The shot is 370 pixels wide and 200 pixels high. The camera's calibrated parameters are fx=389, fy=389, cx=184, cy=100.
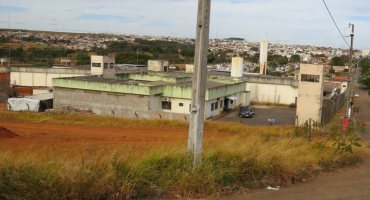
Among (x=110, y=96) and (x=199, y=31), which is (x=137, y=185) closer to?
(x=199, y=31)

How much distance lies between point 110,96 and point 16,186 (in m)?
27.3

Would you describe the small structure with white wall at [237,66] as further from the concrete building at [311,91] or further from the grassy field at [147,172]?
the grassy field at [147,172]

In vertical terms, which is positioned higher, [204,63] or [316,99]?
[204,63]

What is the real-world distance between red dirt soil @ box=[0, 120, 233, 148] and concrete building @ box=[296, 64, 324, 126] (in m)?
9.45

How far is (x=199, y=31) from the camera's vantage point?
5.71m

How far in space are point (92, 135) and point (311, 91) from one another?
16.7 metres

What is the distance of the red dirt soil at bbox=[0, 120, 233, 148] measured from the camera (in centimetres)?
1647

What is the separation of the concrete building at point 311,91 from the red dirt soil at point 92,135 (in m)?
9.45

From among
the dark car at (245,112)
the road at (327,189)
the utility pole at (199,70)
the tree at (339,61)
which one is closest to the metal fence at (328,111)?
the dark car at (245,112)

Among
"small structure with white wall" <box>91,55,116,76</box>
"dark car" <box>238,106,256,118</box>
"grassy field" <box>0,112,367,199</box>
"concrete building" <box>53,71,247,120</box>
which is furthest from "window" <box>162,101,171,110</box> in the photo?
"grassy field" <box>0,112,367,199</box>

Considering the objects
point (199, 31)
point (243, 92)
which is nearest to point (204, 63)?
point (199, 31)

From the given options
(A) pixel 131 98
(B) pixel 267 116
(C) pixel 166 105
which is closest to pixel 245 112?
(B) pixel 267 116

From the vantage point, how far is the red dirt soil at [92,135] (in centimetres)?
1647

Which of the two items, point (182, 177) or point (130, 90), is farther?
point (130, 90)
